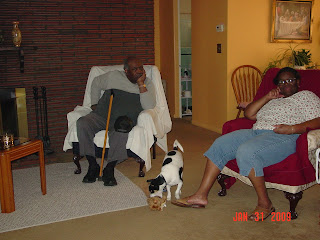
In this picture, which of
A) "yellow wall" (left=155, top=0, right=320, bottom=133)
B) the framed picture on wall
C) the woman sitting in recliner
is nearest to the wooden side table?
the woman sitting in recliner

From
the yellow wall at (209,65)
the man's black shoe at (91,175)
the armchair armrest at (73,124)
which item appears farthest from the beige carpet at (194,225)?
the yellow wall at (209,65)

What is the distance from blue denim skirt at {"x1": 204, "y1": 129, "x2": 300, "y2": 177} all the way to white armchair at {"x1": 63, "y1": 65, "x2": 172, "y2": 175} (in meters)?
0.73

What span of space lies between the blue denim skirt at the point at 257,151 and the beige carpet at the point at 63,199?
0.64 metres

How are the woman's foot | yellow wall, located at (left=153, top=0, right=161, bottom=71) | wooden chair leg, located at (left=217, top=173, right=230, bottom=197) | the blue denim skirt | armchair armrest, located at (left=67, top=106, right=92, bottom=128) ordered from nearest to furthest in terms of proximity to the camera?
the blue denim skirt → the woman's foot → wooden chair leg, located at (left=217, top=173, right=230, bottom=197) → armchair armrest, located at (left=67, top=106, right=92, bottom=128) → yellow wall, located at (left=153, top=0, right=161, bottom=71)

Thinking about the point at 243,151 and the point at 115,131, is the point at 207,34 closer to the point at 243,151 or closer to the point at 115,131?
the point at 115,131

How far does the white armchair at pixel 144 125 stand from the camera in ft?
9.87

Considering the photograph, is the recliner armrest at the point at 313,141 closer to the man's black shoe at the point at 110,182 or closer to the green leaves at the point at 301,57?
the man's black shoe at the point at 110,182

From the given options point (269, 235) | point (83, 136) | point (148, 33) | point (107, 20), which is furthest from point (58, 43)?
point (269, 235)

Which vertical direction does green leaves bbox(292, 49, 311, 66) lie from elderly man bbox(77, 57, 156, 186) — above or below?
above

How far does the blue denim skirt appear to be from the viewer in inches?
87.7

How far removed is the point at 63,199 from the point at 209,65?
3.06 metres

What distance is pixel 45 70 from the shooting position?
4.16 metres

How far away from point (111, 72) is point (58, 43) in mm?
1121

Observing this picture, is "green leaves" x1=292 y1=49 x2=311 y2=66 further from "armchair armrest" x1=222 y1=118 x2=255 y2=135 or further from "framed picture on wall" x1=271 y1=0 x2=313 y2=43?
"armchair armrest" x1=222 y1=118 x2=255 y2=135
